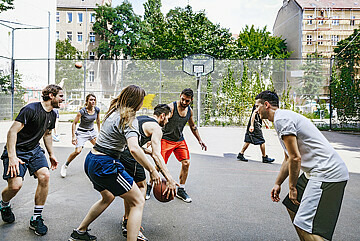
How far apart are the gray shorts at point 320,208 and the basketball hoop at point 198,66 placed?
16637mm

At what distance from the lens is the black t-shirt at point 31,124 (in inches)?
159

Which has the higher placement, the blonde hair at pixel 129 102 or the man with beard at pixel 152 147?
the blonde hair at pixel 129 102

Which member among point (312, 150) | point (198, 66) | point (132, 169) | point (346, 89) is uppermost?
point (198, 66)

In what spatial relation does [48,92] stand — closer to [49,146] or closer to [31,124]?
[31,124]

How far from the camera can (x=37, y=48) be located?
23.7 metres

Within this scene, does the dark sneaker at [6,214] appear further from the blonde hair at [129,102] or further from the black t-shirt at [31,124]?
the blonde hair at [129,102]

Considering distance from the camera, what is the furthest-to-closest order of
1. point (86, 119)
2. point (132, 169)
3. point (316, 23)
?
point (316, 23)
point (86, 119)
point (132, 169)

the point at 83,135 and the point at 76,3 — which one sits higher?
the point at 76,3

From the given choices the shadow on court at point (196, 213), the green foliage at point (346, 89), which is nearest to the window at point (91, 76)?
the green foliage at point (346, 89)

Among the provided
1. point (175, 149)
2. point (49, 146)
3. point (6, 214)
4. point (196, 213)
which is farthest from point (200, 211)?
point (6, 214)

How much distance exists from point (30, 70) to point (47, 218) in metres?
19.1

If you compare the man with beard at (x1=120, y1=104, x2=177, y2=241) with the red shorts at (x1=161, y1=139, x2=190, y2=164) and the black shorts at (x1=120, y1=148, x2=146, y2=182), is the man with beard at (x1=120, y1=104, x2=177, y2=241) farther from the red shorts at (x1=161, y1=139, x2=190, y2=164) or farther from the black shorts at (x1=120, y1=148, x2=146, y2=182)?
the red shorts at (x1=161, y1=139, x2=190, y2=164)

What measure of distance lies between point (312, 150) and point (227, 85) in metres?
17.0

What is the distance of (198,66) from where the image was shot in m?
19.9
